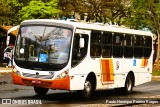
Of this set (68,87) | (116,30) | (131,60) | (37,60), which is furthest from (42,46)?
(131,60)

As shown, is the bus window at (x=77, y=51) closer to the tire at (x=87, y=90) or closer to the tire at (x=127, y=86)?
the tire at (x=87, y=90)

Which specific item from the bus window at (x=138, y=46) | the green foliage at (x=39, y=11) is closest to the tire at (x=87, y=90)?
the bus window at (x=138, y=46)

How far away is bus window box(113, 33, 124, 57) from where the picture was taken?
2128 cm

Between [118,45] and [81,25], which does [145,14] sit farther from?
[81,25]

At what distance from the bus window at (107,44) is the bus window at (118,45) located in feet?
1.32

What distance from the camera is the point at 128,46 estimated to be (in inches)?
889

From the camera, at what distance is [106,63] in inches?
808

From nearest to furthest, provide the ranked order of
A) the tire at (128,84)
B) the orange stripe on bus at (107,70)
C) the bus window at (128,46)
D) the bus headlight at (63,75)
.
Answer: the bus headlight at (63,75) → the orange stripe on bus at (107,70) → the bus window at (128,46) → the tire at (128,84)

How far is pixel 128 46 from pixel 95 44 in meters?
3.41

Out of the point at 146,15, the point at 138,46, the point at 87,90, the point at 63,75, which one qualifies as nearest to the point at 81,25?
the point at 63,75

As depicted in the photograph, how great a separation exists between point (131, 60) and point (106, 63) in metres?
2.78

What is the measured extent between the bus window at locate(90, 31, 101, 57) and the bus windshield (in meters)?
1.67

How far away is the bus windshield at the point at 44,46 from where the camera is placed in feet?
57.9

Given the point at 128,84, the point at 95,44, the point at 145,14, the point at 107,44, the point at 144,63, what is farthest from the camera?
the point at 145,14
